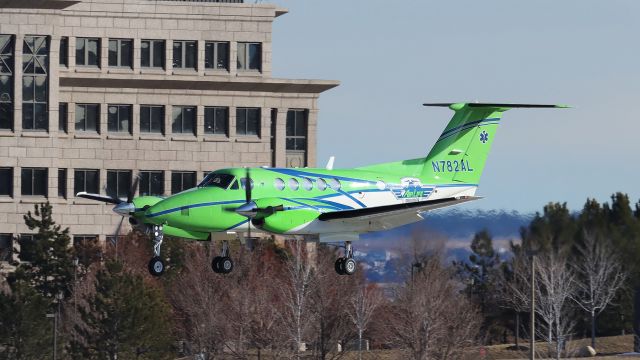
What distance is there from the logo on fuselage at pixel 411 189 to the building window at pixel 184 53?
324ft

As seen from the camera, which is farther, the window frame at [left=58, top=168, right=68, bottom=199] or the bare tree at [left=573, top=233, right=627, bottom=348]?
the window frame at [left=58, top=168, right=68, bottom=199]

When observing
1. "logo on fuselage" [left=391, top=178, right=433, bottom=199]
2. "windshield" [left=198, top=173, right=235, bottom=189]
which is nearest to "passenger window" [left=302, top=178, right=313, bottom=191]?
"windshield" [left=198, top=173, right=235, bottom=189]

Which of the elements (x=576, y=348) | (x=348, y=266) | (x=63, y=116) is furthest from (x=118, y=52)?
(x=348, y=266)

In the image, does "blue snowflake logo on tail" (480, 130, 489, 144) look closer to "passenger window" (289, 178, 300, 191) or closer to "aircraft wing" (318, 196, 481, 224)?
"aircraft wing" (318, 196, 481, 224)

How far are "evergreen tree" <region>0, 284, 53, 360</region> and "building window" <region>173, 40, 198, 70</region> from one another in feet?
149

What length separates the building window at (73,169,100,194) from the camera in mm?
172875

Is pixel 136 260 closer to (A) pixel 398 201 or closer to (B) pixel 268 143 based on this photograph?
(B) pixel 268 143

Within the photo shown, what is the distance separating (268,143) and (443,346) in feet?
161

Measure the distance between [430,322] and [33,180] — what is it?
51531 millimetres

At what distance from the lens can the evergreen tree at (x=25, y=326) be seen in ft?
446

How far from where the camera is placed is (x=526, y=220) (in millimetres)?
123562

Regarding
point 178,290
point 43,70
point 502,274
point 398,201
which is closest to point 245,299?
point 178,290

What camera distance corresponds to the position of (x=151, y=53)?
176750mm

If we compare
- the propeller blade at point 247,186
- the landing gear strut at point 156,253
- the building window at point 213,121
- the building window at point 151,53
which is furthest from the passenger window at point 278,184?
the building window at point 151,53
